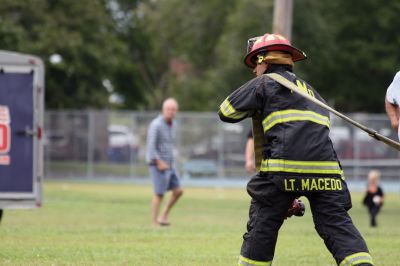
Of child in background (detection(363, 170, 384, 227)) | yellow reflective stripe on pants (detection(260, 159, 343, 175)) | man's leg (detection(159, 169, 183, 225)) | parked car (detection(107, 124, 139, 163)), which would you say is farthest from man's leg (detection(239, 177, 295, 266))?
parked car (detection(107, 124, 139, 163))

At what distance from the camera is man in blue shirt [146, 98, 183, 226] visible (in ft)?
47.4

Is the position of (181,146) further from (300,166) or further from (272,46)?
(300,166)

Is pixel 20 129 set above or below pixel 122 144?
above

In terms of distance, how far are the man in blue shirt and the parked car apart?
65.7ft

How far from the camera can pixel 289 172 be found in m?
6.51

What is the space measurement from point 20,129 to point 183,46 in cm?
4051

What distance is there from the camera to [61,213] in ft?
59.1

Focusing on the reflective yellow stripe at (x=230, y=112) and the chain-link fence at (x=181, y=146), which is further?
the chain-link fence at (x=181, y=146)

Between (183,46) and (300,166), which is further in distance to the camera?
(183,46)

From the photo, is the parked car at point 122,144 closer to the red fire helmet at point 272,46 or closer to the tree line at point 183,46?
the tree line at point 183,46

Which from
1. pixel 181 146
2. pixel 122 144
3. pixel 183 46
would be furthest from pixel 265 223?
pixel 183 46

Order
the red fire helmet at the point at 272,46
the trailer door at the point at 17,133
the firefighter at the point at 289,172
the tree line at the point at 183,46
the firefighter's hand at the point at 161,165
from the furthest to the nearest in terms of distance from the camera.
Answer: the tree line at the point at 183,46, the firefighter's hand at the point at 161,165, the trailer door at the point at 17,133, the red fire helmet at the point at 272,46, the firefighter at the point at 289,172

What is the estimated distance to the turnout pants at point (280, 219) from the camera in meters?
6.51

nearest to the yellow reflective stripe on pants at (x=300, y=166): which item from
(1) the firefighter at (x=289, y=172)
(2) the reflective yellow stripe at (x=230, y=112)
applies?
(1) the firefighter at (x=289, y=172)
